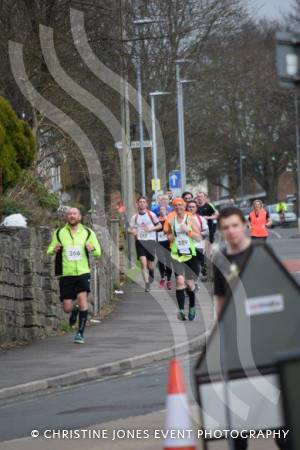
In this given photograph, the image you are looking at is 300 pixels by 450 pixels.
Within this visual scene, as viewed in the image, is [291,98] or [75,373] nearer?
[75,373]

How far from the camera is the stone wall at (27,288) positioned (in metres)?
17.0

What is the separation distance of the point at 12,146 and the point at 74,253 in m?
5.56

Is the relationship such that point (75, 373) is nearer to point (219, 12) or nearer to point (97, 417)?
point (97, 417)

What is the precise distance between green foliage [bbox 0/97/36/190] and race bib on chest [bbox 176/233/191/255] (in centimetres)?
335

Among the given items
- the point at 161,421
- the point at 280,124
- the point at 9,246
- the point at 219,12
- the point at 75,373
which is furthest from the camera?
the point at 280,124

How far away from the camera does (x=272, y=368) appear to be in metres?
6.66

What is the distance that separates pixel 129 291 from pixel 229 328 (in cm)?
2009

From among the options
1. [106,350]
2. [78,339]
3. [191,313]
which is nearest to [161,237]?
[191,313]

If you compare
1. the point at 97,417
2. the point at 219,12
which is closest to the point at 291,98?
the point at 219,12

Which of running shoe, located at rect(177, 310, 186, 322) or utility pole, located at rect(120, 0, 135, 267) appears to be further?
utility pole, located at rect(120, 0, 135, 267)

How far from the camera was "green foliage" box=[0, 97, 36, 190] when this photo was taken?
21.2 m

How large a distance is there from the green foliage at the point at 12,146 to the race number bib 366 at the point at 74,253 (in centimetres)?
456

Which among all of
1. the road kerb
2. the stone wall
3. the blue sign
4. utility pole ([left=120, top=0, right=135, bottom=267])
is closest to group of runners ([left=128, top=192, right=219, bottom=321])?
the stone wall

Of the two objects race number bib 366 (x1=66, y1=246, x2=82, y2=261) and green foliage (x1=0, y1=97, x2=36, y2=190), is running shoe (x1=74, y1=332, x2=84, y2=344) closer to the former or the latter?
race number bib 366 (x1=66, y1=246, x2=82, y2=261)
